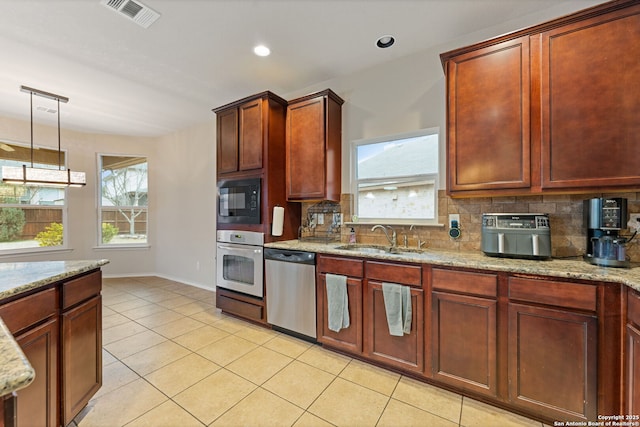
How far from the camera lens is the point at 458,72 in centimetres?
210

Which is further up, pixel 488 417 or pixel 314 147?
pixel 314 147

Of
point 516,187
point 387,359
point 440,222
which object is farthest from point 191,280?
point 516,187

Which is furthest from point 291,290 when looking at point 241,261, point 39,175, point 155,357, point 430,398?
point 39,175

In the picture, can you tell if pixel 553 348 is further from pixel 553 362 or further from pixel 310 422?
pixel 310 422

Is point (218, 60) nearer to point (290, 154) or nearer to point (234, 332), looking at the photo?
point (290, 154)

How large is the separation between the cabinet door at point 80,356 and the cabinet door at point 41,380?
0.06 m

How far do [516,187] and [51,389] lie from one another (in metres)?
3.01

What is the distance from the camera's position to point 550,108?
5.90 ft

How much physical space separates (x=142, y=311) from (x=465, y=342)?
3630 mm

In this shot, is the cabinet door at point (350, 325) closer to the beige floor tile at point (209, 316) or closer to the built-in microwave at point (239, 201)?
the built-in microwave at point (239, 201)

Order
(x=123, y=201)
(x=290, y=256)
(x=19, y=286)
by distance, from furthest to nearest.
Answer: (x=123, y=201)
(x=290, y=256)
(x=19, y=286)

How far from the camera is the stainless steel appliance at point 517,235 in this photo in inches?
71.4

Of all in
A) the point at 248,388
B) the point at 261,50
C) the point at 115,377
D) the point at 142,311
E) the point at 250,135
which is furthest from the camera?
the point at 142,311

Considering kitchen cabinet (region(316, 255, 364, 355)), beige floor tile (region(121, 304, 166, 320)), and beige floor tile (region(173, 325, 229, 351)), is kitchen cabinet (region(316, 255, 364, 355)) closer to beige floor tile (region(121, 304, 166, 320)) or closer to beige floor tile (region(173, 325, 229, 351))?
beige floor tile (region(173, 325, 229, 351))
